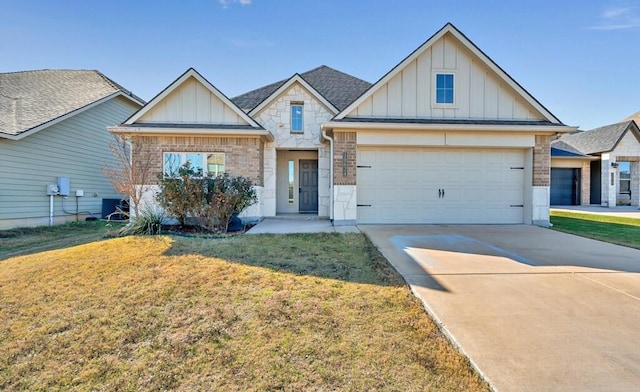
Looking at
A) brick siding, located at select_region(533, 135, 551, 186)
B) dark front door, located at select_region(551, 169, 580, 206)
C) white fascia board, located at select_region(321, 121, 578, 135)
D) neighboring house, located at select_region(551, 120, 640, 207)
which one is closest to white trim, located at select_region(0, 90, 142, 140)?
white fascia board, located at select_region(321, 121, 578, 135)

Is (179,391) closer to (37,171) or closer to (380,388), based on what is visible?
(380,388)

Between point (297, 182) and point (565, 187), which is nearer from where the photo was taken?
point (297, 182)

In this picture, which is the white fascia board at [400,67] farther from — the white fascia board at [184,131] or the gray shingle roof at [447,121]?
the white fascia board at [184,131]

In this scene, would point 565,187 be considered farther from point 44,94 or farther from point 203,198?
point 44,94

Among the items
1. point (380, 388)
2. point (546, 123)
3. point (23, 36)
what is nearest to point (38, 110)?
point (23, 36)

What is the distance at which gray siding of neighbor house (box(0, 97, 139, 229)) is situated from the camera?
1045 centimetres

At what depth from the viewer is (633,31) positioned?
12672 mm

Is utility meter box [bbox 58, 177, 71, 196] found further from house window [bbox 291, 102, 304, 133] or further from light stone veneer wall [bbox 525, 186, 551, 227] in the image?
light stone veneer wall [bbox 525, 186, 551, 227]

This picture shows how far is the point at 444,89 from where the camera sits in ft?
32.7

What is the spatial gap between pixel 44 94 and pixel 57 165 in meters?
3.84

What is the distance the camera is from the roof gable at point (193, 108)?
10.6 meters

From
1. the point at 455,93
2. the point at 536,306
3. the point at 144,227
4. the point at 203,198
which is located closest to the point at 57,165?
the point at 144,227

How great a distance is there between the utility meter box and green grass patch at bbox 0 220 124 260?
121cm

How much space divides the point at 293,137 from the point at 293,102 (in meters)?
1.44
